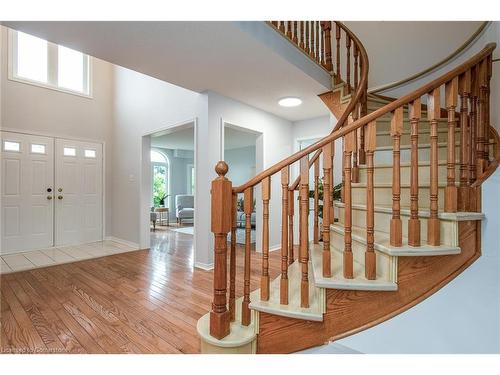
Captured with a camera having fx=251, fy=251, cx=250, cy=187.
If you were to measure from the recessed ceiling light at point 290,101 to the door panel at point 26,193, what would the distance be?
4.01 m

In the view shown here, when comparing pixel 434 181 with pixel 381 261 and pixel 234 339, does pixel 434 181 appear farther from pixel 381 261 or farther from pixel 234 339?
pixel 234 339

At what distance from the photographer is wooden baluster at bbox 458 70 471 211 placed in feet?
4.69

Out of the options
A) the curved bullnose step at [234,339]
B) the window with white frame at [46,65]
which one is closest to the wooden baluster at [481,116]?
the curved bullnose step at [234,339]

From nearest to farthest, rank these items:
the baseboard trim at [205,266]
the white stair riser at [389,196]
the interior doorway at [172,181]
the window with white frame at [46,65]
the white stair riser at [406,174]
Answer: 1. the white stair riser at [389,196]
2. the white stair riser at [406,174]
3. the baseboard trim at [205,266]
4. the window with white frame at [46,65]
5. the interior doorway at [172,181]

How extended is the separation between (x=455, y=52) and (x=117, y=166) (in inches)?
215

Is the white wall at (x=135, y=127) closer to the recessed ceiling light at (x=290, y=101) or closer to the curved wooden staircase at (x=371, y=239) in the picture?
the recessed ceiling light at (x=290, y=101)

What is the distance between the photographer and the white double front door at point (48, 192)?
4.00 meters

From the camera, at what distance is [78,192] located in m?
4.70

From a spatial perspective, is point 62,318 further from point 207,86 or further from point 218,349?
point 207,86

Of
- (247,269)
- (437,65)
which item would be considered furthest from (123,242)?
(437,65)

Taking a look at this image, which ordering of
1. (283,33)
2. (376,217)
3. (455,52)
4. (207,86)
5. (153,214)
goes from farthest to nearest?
(153,214)
(207,86)
(455,52)
(283,33)
(376,217)

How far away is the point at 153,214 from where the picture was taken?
21.1ft

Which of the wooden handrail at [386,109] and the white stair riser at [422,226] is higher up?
the wooden handrail at [386,109]
